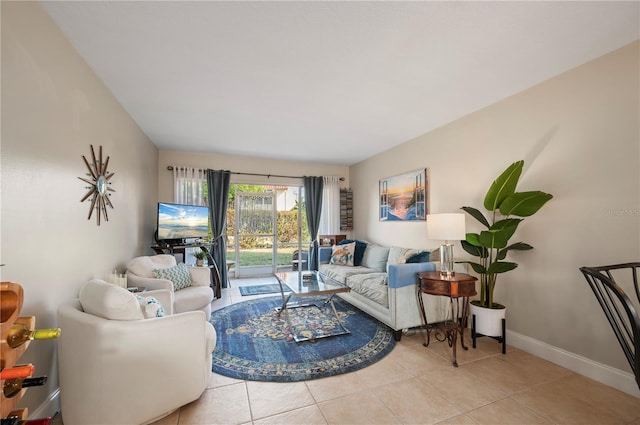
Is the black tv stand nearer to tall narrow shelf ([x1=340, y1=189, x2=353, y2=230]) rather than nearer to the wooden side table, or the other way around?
tall narrow shelf ([x1=340, y1=189, x2=353, y2=230])

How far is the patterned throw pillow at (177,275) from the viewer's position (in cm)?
310

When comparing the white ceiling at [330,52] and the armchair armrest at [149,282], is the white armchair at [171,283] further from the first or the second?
the white ceiling at [330,52]

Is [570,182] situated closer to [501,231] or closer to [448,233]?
[501,231]

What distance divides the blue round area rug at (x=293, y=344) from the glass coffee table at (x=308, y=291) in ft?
0.27

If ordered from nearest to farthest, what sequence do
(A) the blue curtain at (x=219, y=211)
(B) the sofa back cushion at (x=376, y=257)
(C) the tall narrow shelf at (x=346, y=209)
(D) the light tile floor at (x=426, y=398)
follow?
(D) the light tile floor at (x=426, y=398), (B) the sofa back cushion at (x=376, y=257), (A) the blue curtain at (x=219, y=211), (C) the tall narrow shelf at (x=346, y=209)

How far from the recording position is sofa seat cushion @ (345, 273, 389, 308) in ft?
10.2

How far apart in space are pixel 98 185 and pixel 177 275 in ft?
4.18

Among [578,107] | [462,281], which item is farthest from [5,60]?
[578,107]

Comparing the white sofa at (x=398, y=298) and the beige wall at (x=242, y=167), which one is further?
the beige wall at (x=242, y=167)

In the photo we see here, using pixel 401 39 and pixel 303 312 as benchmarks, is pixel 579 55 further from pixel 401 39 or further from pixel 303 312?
pixel 303 312

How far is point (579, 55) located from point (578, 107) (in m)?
0.41

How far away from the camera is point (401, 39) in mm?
1974

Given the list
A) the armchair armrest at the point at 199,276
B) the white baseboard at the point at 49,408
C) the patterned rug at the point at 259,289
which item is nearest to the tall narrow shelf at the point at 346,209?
the patterned rug at the point at 259,289

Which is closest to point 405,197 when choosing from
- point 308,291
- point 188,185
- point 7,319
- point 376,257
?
point 376,257
